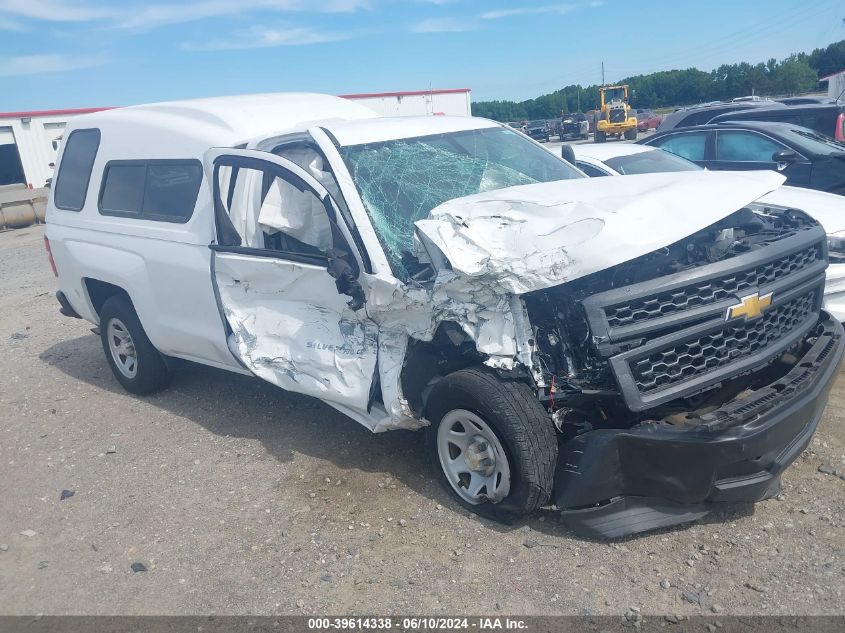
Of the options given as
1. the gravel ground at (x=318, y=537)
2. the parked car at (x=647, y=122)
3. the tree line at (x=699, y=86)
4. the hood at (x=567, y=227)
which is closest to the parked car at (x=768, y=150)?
the gravel ground at (x=318, y=537)

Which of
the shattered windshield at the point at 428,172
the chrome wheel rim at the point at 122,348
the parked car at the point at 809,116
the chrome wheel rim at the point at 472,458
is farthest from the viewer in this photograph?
the parked car at the point at 809,116

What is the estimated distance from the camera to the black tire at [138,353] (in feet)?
18.7

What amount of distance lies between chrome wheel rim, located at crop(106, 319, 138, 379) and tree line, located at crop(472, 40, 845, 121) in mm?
54911

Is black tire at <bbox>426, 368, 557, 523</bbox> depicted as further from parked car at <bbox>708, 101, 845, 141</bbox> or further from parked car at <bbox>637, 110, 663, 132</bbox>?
parked car at <bbox>637, 110, 663, 132</bbox>

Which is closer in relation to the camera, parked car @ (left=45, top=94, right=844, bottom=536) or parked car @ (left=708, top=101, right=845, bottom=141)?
parked car @ (left=45, top=94, right=844, bottom=536)

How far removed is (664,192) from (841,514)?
178cm

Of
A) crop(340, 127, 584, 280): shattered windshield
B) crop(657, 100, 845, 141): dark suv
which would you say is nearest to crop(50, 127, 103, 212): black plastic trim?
crop(340, 127, 584, 280): shattered windshield

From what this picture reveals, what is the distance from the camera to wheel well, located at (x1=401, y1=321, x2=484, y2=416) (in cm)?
376

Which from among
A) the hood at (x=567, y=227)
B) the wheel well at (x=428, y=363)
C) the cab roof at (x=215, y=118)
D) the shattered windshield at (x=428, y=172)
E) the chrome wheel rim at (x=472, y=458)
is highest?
the cab roof at (x=215, y=118)

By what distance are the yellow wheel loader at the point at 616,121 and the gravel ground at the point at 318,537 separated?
37176mm

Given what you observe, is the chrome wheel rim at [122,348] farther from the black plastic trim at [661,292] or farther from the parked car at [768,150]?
the parked car at [768,150]

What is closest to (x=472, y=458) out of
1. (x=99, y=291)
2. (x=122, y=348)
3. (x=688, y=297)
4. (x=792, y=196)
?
(x=688, y=297)

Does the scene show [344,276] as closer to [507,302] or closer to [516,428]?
[507,302]

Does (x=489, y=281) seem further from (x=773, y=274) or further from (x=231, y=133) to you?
(x=231, y=133)
